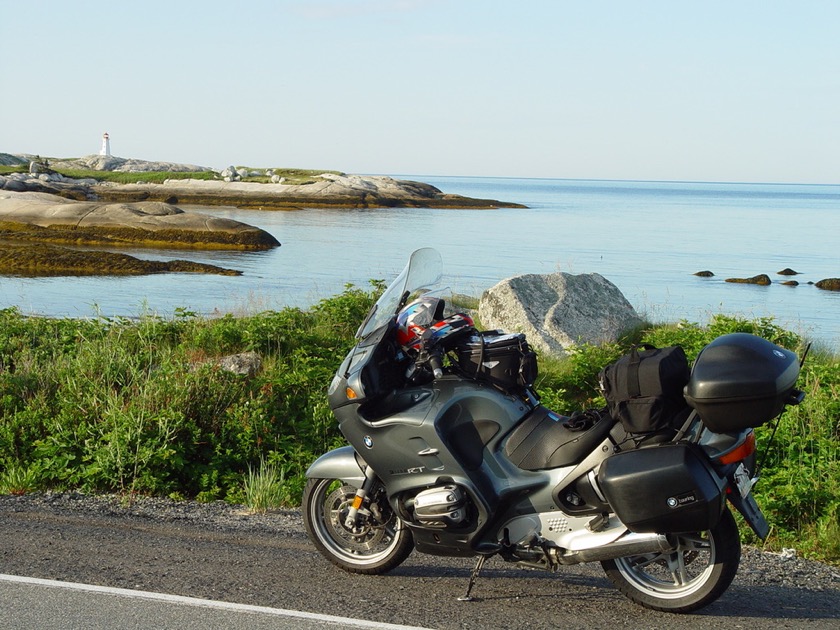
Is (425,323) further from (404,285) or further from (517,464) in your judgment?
(517,464)

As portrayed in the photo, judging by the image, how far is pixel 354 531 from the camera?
629 cm

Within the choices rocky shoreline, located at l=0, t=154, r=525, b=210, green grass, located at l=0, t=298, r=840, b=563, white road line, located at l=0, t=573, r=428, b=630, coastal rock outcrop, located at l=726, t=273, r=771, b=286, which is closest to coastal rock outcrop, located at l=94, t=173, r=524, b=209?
rocky shoreline, located at l=0, t=154, r=525, b=210

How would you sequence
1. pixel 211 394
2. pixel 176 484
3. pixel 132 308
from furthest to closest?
pixel 132 308, pixel 211 394, pixel 176 484

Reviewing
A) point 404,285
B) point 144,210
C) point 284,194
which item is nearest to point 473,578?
point 404,285

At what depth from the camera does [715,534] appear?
17.4ft

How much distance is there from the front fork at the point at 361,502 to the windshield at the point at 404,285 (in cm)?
87

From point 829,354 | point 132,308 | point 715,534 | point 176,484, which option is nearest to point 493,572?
point 715,534

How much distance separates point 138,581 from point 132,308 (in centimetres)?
1787

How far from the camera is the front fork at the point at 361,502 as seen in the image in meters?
6.19

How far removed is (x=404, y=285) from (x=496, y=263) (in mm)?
32114

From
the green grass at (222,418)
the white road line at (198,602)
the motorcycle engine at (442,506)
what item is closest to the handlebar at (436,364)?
the motorcycle engine at (442,506)

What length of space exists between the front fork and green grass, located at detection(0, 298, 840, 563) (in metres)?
2.34

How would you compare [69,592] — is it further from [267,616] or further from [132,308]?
[132,308]

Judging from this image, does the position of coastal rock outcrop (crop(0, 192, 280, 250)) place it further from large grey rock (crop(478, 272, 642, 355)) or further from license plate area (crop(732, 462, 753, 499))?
license plate area (crop(732, 462, 753, 499))
